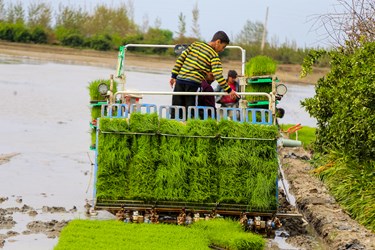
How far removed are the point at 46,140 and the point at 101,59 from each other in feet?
121

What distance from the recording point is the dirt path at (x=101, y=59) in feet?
178

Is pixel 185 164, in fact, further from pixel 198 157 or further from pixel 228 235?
pixel 228 235

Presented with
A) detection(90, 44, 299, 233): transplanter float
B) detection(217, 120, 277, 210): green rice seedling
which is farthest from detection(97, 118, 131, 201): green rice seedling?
detection(217, 120, 277, 210): green rice seedling

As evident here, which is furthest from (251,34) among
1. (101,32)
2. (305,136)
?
(305,136)

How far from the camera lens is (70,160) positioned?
17828 millimetres

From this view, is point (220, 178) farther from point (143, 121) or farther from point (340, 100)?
point (340, 100)

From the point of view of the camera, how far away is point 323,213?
1224 centimetres

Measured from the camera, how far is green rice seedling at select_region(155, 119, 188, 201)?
1164cm

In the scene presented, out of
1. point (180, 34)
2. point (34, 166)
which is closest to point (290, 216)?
point (34, 166)

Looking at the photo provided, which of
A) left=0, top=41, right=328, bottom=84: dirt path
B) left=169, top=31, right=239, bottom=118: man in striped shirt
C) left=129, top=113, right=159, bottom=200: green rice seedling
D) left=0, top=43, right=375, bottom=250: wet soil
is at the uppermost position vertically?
left=169, top=31, right=239, bottom=118: man in striped shirt

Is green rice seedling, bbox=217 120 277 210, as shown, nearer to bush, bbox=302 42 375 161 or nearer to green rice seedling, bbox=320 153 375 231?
green rice seedling, bbox=320 153 375 231

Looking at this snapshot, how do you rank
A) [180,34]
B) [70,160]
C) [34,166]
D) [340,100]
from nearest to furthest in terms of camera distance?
[340,100], [34,166], [70,160], [180,34]

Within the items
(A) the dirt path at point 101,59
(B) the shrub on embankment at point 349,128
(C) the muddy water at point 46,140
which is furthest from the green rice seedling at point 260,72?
(A) the dirt path at point 101,59

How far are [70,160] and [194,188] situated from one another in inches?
259
